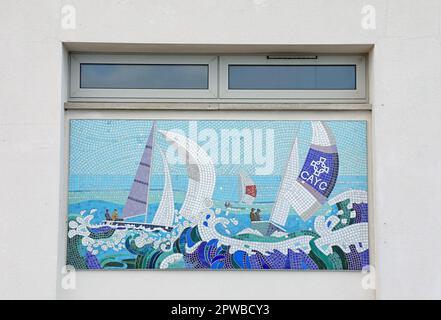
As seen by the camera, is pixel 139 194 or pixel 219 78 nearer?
pixel 139 194

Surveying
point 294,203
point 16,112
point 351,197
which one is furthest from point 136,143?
point 351,197

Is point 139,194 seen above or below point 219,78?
below

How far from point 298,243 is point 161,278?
4.52 feet

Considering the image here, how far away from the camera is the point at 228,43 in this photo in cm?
Result: 660

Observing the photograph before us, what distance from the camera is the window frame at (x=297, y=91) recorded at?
6801mm

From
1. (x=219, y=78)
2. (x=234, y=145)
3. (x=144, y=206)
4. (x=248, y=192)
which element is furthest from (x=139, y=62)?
(x=248, y=192)

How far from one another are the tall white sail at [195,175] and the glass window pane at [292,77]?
29.1 inches

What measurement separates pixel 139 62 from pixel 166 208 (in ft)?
4.90

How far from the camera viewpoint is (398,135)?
6543 mm

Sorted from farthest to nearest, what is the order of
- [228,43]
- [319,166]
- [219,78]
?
[219,78], [319,166], [228,43]

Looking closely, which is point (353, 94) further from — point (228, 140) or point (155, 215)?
point (155, 215)

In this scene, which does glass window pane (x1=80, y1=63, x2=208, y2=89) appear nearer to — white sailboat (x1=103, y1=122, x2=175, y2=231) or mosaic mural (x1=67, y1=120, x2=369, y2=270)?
mosaic mural (x1=67, y1=120, x2=369, y2=270)

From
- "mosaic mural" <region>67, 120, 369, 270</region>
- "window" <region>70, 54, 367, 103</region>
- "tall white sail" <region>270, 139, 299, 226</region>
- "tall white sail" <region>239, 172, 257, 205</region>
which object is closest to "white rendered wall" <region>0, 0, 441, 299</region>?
"mosaic mural" <region>67, 120, 369, 270</region>

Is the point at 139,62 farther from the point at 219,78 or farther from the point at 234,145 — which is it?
the point at 234,145
